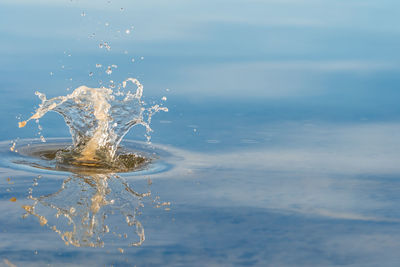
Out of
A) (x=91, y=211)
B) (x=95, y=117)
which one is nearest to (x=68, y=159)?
(x=95, y=117)

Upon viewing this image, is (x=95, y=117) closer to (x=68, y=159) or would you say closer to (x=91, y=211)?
(x=68, y=159)

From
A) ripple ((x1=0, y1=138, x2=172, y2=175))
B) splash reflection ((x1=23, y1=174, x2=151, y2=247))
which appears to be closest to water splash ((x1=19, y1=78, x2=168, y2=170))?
ripple ((x1=0, y1=138, x2=172, y2=175))

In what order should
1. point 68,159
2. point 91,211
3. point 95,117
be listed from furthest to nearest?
1. point 95,117
2. point 68,159
3. point 91,211

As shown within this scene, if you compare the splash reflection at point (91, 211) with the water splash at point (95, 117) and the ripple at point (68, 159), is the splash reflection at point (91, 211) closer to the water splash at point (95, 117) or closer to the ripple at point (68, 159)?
the ripple at point (68, 159)

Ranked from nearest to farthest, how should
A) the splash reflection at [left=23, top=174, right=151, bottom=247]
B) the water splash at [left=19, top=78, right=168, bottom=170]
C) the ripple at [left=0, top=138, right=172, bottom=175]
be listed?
the splash reflection at [left=23, top=174, right=151, bottom=247]
the ripple at [left=0, top=138, right=172, bottom=175]
the water splash at [left=19, top=78, right=168, bottom=170]

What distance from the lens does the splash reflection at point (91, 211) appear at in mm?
4883

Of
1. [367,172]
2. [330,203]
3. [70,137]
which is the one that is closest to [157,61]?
[70,137]

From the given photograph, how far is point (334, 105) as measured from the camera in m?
9.30

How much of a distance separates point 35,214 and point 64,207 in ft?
0.70

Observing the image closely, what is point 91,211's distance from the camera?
5.33 meters

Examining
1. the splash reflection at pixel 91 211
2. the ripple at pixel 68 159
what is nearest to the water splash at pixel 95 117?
the ripple at pixel 68 159

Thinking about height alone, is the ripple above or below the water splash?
below

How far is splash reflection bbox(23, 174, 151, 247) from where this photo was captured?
192 inches

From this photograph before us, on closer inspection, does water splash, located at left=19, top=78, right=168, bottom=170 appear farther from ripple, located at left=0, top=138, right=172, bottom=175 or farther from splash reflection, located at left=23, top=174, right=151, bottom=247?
splash reflection, located at left=23, top=174, right=151, bottom=247
